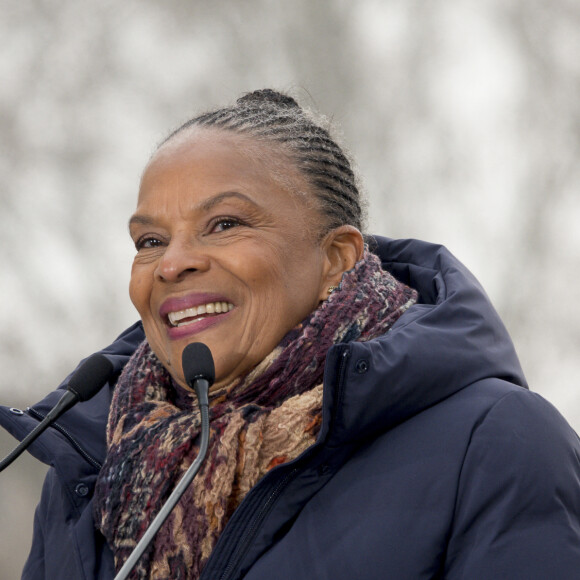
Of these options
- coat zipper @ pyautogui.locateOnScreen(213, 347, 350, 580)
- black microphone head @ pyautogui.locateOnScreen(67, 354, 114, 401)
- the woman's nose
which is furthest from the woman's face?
coat zipper @ pyautogui.locateOnScreen(213, 347, 350, 580)

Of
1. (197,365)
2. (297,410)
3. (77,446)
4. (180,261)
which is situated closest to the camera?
(197,365)

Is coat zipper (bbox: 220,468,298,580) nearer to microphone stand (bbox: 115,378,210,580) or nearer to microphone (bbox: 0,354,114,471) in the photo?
microphone stand (bbox: 115,378,210,580)

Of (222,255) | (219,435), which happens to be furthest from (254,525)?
(222,255)

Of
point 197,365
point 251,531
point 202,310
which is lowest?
point 251,531

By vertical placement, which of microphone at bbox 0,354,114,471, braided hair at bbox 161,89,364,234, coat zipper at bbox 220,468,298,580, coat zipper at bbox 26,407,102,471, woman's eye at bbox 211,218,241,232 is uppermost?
braided hair at bbox 161,89,364,234

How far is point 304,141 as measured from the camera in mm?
1654

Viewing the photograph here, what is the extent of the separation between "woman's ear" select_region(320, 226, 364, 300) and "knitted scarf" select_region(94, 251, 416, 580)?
0.04 m

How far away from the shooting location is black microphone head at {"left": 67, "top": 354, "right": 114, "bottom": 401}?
4.29 ft

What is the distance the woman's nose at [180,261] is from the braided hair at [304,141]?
0.87 ft

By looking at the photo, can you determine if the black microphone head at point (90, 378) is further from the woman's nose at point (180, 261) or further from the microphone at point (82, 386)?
the woman's nose at point (180, 261)

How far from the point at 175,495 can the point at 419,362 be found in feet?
1.45

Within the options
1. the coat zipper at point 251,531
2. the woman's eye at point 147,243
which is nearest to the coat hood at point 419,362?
the coat zipper at point 251,531

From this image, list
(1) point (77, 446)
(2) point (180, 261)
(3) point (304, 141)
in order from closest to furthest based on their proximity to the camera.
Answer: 1. (2) point (180, 261)
2. (1) point (77, 446)
3. (3) point (304, 141)

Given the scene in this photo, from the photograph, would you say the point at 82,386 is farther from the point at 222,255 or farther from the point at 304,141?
the point at 304,141
